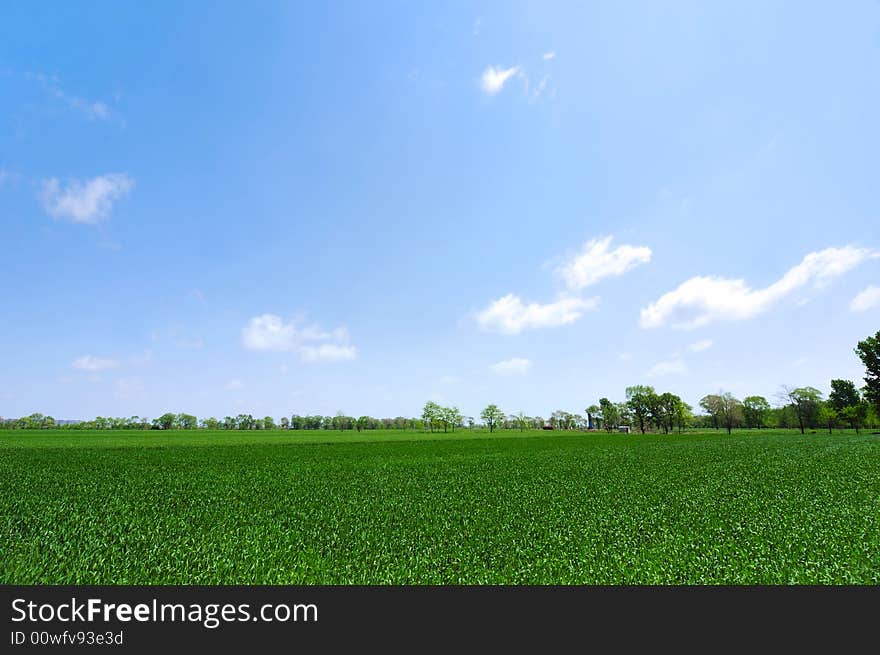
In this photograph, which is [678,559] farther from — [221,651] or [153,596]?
[153,596]

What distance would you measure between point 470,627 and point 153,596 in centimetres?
607

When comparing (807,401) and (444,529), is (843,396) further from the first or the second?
(444,529)

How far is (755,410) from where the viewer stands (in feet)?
444

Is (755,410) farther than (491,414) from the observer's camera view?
No

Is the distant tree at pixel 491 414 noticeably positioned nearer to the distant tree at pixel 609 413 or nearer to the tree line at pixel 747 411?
the tree line at pixel 747 411

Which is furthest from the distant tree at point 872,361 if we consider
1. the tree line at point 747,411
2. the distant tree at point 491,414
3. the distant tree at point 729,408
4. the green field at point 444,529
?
the distant tree at point 491,414

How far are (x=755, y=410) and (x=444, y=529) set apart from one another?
17563 centimetres

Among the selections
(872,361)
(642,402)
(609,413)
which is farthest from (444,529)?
(609,413)

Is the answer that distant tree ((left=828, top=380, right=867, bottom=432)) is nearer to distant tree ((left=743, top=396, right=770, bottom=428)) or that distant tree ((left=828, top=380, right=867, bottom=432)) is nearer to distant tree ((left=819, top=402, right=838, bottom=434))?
distant tree ((left=819, top=402, right=838, bottom=434))

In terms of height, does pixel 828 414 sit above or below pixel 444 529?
below

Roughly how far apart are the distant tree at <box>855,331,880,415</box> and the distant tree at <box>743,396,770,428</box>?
6401 centimetres

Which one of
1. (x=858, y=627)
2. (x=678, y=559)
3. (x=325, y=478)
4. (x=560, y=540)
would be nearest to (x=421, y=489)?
(x=325, y=478)

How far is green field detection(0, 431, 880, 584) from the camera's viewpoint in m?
8.61

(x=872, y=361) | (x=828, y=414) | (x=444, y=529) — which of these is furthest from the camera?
(x=828, y=414)
